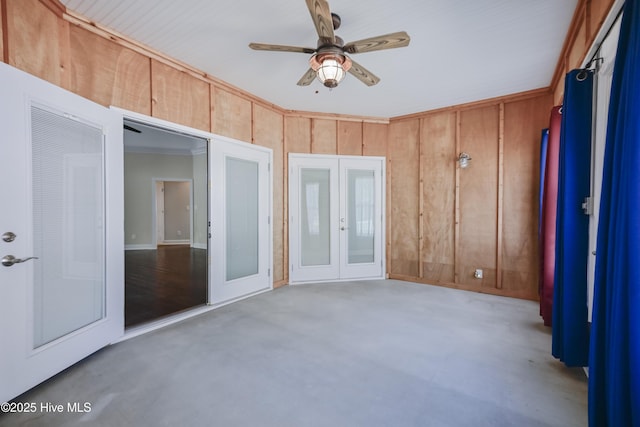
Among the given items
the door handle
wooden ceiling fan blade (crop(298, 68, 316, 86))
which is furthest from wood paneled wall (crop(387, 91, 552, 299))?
the door handle

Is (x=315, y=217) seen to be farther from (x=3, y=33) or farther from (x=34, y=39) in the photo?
(x=3, y=33)

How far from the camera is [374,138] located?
5.36 metres

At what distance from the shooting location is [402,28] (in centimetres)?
267

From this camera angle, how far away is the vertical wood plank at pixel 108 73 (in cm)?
259

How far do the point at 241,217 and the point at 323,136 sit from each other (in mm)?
2039

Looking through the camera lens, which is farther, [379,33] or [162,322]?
[162,322]

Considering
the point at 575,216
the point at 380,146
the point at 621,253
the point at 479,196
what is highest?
the point at 380,146

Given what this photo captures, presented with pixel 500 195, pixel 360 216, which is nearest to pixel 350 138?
pixel 360 216

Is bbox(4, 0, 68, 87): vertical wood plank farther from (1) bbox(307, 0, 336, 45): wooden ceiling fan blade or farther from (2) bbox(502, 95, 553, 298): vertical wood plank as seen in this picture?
(2) bbox(502, 95, 553, 298): vertical wood plank

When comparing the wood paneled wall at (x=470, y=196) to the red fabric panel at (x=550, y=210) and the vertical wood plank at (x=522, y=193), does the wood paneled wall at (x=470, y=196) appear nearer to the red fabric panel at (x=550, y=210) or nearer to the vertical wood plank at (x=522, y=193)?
the vertical wood plank at (x=522, y=193)

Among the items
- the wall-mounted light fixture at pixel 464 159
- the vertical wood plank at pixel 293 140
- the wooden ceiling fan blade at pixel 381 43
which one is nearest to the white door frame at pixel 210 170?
the vertical wood plank at pixel 293 140

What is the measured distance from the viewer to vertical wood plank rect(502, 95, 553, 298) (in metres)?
4.19

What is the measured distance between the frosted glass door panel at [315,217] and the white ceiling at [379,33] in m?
1.49

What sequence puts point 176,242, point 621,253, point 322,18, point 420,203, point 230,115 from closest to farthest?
1. point 621,253
2. point 322,18
3. point 230,115
4. point 420,203
5. point 176,242
